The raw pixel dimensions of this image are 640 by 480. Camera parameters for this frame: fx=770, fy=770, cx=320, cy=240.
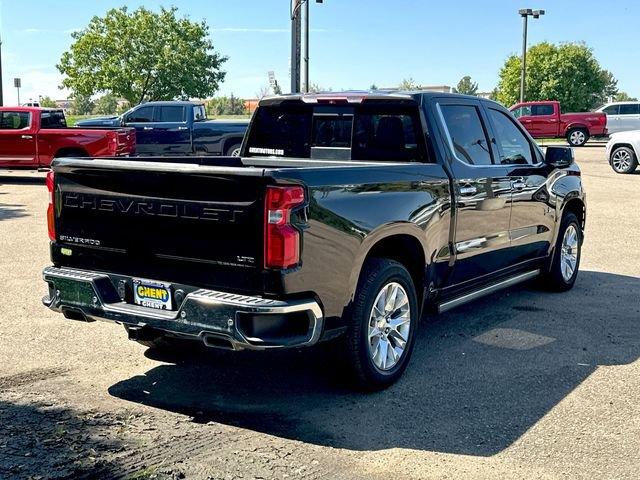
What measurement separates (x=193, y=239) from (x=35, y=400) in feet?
4.84

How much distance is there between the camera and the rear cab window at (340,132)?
18.7 feet

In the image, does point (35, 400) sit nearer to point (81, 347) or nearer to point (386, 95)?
point (81, 347)

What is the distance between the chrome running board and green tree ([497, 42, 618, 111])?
64.9 m

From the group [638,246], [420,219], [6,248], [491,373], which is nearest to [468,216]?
[420,219]

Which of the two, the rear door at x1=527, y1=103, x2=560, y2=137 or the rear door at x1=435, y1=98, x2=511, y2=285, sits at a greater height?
the rear door at x1=527, y1=103, x2=560, y2=137

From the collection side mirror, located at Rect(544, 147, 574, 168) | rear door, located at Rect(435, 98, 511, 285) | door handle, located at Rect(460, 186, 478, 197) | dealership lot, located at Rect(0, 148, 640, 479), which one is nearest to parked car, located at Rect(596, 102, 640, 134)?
side mirror, located at Rect(544, 147, 574, 168)

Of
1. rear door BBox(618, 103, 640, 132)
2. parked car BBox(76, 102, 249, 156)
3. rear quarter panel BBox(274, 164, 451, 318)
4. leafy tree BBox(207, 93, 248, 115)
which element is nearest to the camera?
rear quarter panel BBox(274, 164, 451, 318)

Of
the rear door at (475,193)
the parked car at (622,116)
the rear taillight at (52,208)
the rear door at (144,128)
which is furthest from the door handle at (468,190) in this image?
the parked car at (622,116)

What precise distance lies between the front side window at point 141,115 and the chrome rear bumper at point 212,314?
17398mm

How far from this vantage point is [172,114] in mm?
21000

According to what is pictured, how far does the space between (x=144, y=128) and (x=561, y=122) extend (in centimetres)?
2243

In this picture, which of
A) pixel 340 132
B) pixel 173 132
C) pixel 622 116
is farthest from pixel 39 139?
pixel 622 116

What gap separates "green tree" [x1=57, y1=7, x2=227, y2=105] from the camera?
53.6 m

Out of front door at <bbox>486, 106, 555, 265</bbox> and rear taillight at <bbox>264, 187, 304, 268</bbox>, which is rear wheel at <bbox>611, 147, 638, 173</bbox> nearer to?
front door at <bbox>486, 106, 555, 265</bbox>
